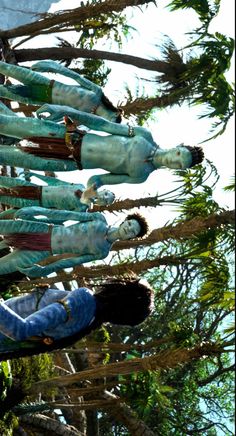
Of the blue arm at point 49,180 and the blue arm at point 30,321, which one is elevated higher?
the blue arm at point 49,180

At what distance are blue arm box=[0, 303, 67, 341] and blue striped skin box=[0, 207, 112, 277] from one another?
0.71 meters

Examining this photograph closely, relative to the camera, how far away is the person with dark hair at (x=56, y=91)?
262 inches

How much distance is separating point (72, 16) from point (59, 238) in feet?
16.1

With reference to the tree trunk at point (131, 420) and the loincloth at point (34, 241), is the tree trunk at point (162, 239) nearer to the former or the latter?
the tree trunk at point (131, 420)

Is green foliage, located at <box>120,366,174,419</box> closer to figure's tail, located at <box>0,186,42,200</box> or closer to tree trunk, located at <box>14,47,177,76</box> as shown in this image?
figure's tail, located at <box>0,186,42,200</box>

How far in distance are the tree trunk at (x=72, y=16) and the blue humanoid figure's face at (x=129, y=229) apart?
185 inches

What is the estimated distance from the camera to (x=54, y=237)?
19.8ft

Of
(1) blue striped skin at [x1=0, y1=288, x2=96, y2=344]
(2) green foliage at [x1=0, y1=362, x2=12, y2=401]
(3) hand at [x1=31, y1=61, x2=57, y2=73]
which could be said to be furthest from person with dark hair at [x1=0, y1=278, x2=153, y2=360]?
(3) hand at [x1=31, y1=61, x2=57, y2=73]

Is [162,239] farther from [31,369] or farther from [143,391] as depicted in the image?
[31,369]

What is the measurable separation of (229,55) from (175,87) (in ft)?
2.66

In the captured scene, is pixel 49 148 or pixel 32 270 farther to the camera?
pixel 49 148

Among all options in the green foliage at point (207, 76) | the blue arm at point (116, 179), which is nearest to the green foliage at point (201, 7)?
the green foliage at point (207, 76)

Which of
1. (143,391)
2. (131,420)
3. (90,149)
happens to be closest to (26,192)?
(90,149)

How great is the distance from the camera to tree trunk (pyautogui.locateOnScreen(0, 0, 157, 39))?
9.88 meters
